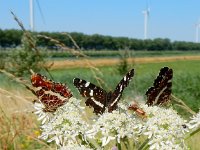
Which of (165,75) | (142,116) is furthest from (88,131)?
(165,75)

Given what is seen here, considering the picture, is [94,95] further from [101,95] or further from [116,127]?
[116,127]

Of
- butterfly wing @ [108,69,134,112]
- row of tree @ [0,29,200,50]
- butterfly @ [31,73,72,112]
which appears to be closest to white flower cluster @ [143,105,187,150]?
butterfly wing @ [108,69,134,112]

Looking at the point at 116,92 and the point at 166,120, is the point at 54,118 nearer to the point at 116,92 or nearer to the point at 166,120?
the point at 116,92

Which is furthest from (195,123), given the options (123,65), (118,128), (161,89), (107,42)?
(107,42)

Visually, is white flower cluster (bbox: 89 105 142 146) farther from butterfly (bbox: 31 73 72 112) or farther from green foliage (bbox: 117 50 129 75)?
green foliage (bbox: 117 50 129 75)

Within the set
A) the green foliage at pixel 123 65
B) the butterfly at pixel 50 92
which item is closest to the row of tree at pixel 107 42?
the green foliage at pixel 123 65

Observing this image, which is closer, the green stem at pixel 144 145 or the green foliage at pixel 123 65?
the green stem at pixel 144 145

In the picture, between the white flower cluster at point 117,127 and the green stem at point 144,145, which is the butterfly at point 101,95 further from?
the green stem at point 144,145
